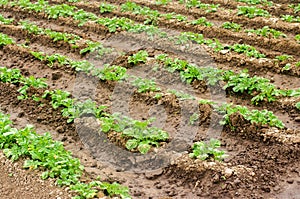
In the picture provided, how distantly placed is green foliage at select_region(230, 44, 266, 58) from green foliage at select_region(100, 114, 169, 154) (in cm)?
260

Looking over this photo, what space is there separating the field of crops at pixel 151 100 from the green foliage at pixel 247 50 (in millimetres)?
18

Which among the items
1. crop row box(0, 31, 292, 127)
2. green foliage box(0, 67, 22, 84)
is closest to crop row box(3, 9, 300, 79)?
crop row box(0, 31, 292, 127)

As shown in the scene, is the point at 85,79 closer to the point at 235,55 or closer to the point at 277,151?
the point at 235,55

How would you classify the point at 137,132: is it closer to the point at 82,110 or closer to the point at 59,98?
the point at 82,110

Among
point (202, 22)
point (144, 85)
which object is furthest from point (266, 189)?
point (202, 22)

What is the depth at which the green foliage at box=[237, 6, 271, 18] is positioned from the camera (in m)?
9.34

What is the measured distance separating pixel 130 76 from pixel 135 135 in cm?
166

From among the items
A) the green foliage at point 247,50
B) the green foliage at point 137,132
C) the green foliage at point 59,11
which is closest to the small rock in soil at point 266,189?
the green foliage at point 137,132

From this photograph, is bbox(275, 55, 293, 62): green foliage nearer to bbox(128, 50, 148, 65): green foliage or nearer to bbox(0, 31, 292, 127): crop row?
bbox(0, 31, 292, 127): crop row

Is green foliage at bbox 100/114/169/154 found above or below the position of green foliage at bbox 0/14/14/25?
above

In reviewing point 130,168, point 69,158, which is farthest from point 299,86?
point 69,158

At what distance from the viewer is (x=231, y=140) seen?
6.12m

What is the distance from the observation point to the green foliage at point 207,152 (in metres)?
5.55

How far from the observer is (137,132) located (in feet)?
19.9
